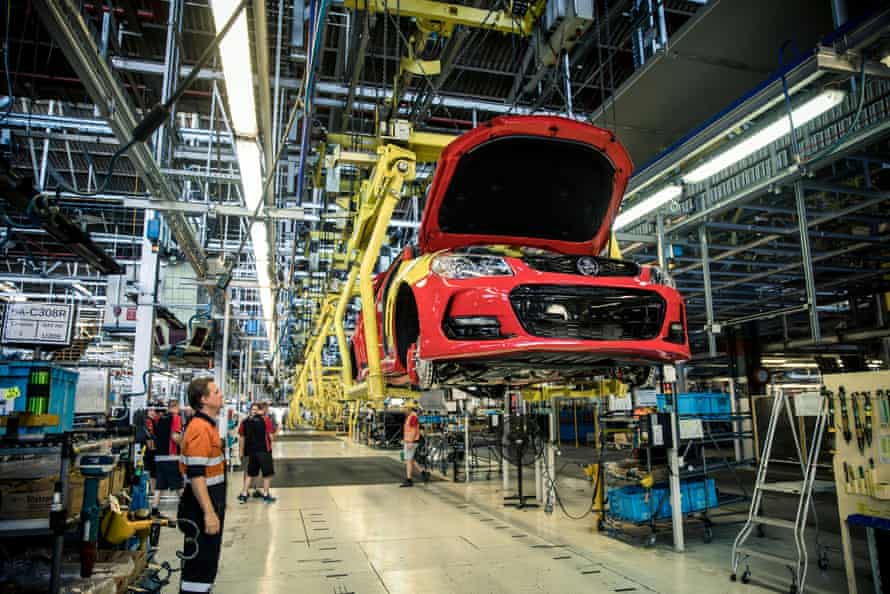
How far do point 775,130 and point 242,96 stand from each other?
4.15m

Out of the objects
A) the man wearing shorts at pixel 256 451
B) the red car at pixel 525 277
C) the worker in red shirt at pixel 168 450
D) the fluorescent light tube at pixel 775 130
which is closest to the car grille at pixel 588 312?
the red car at pixel 525 277

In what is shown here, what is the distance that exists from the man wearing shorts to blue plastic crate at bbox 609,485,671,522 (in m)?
4.80

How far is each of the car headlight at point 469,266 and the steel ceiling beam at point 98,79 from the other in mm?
2805

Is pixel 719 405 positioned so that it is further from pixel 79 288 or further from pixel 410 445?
pixel 79 288

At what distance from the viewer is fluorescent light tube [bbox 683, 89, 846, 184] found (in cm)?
437

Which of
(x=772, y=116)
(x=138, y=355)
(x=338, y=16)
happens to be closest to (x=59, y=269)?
(x=138, y=355)

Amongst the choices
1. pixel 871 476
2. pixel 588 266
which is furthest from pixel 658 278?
pixel 871 476

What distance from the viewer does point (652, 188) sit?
6059mm

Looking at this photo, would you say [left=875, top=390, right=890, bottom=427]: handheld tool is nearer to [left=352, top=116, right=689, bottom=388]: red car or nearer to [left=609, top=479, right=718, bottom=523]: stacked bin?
[left=352, top=116, right=689, bottom=388]: red car

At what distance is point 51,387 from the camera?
3.61 meters

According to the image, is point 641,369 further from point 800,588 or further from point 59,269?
point 59,269

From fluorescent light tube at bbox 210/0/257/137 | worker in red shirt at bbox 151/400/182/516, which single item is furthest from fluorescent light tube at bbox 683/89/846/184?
worker in red shirt at bbox 151/400/182/516

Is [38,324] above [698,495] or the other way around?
above

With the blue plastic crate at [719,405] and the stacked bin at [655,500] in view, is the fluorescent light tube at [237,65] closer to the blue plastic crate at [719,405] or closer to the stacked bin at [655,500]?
the stacked bin at [655,500]
